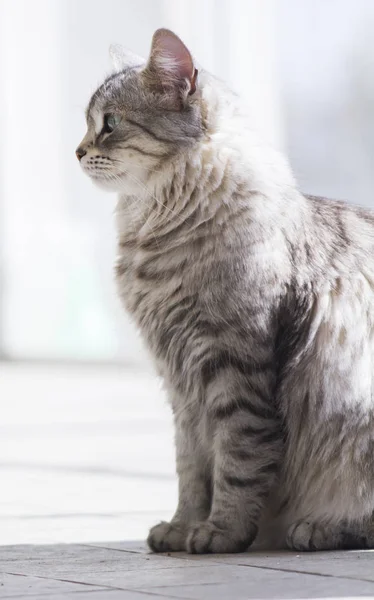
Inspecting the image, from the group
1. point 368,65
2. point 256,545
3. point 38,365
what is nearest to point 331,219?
point 256,545

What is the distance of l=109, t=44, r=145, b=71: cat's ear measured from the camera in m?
2.95

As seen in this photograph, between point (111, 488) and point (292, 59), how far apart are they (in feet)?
18.8

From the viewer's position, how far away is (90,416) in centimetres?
592

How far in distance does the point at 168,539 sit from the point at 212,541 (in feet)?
0.49

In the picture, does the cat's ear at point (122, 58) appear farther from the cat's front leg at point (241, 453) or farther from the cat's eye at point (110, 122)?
the cat's front leg at point (241, 453)

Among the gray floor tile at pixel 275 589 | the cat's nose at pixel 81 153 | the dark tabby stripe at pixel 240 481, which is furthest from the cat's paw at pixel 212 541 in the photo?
the cat's nose at pixel 81 153

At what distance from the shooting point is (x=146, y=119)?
267 centimetres

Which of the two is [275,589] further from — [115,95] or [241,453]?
[115,95]

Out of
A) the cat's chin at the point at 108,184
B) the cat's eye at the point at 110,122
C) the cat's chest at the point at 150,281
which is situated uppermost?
the cat's eye at the point at 110,122

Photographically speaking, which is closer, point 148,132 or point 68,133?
point 148,132

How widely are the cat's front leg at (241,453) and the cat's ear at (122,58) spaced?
0.99 meters

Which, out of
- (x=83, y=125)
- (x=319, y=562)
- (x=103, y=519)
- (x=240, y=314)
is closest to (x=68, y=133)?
(x=83, y=125)

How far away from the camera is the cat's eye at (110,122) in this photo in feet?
8.91

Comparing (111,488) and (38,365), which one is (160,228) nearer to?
(111,488)
